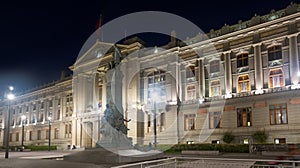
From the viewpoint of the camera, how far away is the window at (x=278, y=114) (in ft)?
115

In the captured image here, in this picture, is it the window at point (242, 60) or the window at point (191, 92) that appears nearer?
the window at point (242, 60)

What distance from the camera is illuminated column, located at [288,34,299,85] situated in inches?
1389

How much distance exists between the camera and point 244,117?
1521 inches

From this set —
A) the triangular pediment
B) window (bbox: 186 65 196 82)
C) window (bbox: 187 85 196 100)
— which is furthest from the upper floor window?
the triangular pediment

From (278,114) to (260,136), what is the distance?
327 centimetres

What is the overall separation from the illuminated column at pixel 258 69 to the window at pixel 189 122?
975 cm

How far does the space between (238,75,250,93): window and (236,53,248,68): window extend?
1645 mm

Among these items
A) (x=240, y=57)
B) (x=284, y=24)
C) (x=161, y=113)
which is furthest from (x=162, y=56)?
(x=284, y=24)

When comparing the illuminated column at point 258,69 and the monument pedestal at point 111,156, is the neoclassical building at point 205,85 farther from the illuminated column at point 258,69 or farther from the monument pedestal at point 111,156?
the monument pedestal at point 111,156

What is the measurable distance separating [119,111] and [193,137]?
24.2 metres

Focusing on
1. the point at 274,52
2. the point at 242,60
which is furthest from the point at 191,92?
the point at 274,52

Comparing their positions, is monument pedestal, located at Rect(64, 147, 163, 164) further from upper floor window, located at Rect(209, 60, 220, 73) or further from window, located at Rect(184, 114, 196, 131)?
upper floor window, located at Rect(209, 60, 220, 73)

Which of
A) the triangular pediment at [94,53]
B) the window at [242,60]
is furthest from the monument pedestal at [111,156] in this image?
the triangular pediment at [94,53]

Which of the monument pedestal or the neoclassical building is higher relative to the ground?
the neoclassical building
